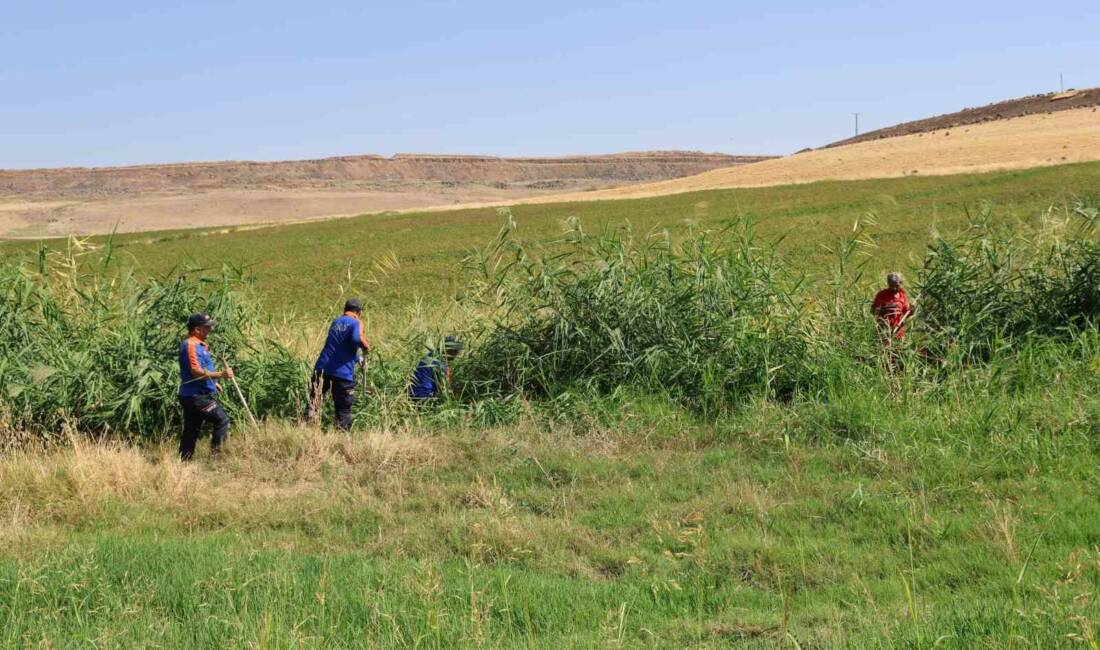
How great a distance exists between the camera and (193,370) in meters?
8.62

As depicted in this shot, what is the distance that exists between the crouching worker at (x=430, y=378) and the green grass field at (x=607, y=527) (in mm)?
694

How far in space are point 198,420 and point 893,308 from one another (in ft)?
20.3

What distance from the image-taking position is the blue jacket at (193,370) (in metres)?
8.61

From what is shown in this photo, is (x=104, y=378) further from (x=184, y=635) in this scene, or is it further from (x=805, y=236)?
(x=805, y=236)

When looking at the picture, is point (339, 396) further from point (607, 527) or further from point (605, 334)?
point (607, 527)

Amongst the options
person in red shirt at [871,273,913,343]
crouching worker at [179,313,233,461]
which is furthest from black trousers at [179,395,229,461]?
person in red shirt at [871,273,913,343]

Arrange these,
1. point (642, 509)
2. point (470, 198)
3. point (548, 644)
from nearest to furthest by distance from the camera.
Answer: point (548, 644)
point (642, 509)
point (470, 198)

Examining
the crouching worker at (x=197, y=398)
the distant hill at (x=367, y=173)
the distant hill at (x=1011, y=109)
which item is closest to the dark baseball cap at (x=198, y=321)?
the crouching worker at (x=197, y=398)

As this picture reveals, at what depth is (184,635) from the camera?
4.58m

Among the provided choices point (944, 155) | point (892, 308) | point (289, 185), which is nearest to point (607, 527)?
point (892, 308)

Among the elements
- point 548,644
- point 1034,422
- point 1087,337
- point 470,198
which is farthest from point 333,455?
point 470,198

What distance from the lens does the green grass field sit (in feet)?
15.0

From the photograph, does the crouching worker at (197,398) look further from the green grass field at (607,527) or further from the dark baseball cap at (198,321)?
the green grass field at (607,527)

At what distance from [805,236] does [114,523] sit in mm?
24448
